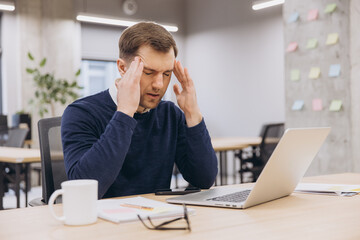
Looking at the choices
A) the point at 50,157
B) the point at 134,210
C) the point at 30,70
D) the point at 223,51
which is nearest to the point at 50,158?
the point at 50,157

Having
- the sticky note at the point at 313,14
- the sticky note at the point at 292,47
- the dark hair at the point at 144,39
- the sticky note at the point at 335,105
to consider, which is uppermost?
the sticky note at the point at 313,14

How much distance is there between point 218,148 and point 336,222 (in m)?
2.82

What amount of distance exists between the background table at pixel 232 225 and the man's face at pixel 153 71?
0.51m

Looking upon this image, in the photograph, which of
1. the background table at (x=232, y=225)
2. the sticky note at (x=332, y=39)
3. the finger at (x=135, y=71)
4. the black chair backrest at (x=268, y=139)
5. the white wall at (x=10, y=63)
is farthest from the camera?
the white wall at (x=10, y=63)

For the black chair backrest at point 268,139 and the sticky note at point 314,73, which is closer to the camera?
the sticky note at point 314,73

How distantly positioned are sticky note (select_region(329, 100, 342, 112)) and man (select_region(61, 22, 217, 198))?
1.89 meters

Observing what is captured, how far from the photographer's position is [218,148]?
3.77m

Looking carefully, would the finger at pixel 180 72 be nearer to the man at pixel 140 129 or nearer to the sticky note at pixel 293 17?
the man at pixel 140 129

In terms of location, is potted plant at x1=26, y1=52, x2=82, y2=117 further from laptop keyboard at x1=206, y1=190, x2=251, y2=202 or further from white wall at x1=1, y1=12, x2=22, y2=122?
laptop keyboard at x1=206, y1=190, x2=251, y2=202

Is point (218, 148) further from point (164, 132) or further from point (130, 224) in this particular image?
point (130, 224)

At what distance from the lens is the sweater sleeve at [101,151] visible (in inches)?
51.2

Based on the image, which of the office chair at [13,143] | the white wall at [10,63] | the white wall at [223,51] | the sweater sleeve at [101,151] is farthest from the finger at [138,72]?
the white wall at [10,63]

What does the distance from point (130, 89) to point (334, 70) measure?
2.24 metres

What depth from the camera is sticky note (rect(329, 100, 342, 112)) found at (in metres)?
3.18
